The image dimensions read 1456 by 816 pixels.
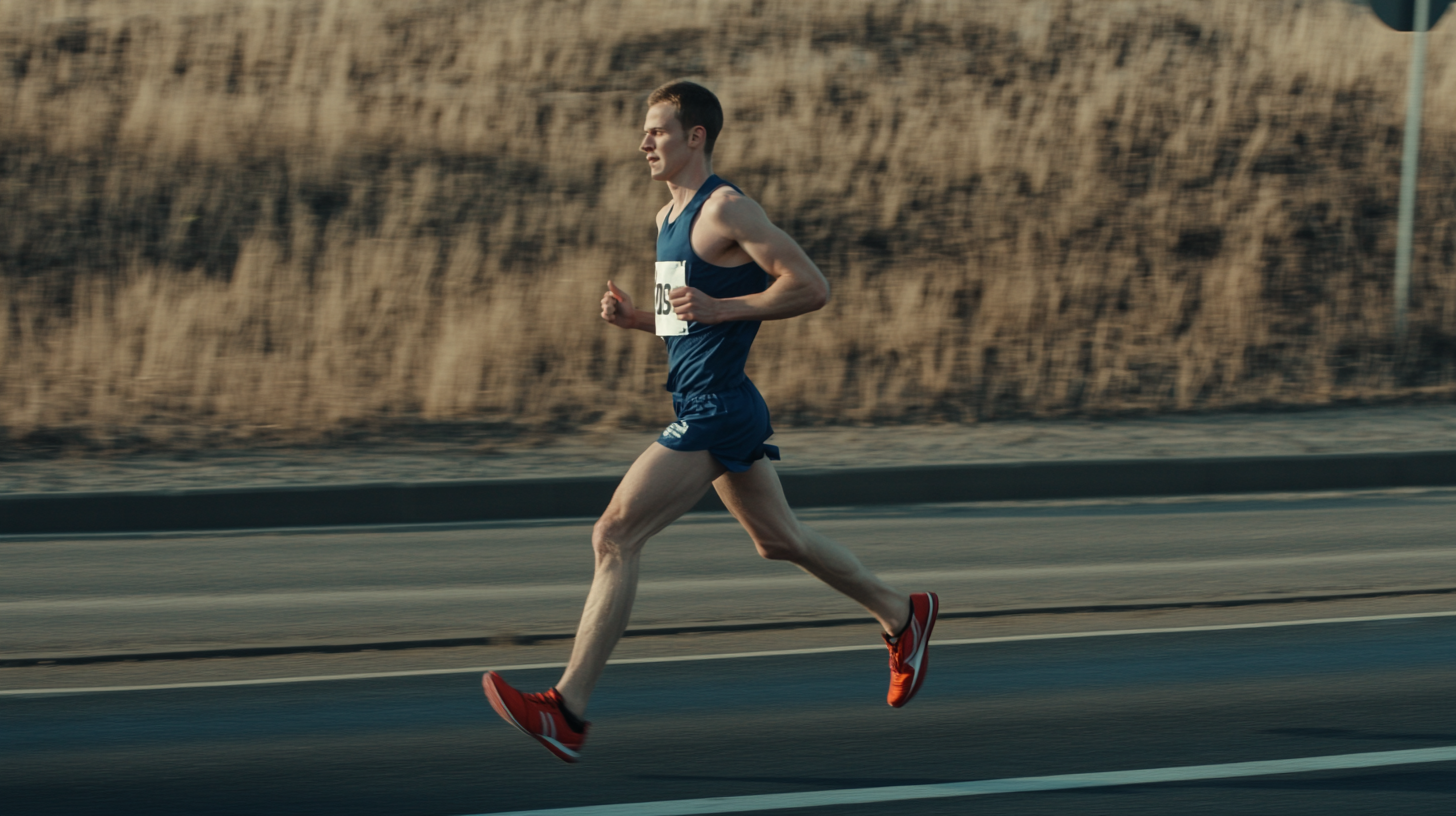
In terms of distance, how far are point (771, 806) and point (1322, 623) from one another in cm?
326

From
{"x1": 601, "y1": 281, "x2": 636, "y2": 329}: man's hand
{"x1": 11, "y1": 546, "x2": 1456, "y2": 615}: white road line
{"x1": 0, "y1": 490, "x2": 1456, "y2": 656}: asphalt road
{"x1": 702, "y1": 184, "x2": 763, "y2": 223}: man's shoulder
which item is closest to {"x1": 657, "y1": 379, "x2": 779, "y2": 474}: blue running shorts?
{"x1": 601, "y1": 281, "x2": 636, "y2": 329}: man's hand

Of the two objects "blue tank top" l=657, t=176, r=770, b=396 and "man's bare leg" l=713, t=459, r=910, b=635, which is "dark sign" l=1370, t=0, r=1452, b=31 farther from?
"blue tank top" l=657, t=176, r=770, b=396

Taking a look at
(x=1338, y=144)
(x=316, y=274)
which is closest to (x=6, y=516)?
(x=316, y=274)

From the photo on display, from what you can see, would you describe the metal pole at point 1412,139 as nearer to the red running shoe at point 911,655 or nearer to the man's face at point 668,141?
the red running shoe at point 911,655

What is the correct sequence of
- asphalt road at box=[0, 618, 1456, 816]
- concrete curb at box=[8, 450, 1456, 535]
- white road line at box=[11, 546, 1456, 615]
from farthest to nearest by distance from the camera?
concrete curb at box=[8, 450, 1456, 535]
white road line at box=[11, 546, 1456, 615]
asphalt road at box=[0, 618, 1456, 816]

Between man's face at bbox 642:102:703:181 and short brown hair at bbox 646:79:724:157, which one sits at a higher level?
short brown hair at bbox 646:79:724:157

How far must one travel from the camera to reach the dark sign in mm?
13047

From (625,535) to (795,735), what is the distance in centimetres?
84

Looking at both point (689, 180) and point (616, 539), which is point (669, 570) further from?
point (689, 180)

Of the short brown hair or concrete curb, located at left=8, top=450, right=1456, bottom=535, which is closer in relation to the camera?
the short brown hair

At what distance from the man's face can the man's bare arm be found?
19cm

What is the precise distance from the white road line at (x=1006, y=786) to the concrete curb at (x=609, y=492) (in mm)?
5341

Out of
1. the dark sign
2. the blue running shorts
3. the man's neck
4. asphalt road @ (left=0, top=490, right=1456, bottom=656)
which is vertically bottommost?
asphalt road @ (left=0, top=490, right=1456, bottom=656)

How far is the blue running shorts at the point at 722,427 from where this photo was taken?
5.05m
